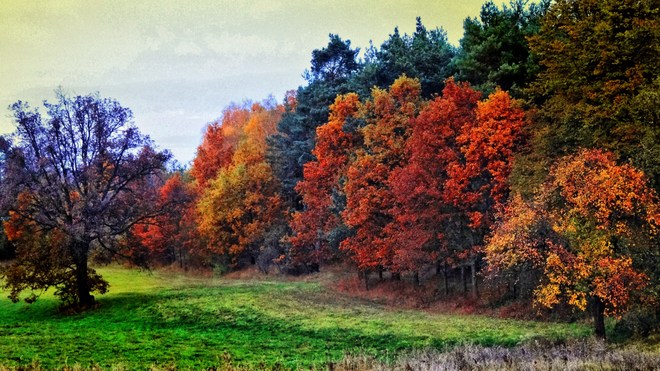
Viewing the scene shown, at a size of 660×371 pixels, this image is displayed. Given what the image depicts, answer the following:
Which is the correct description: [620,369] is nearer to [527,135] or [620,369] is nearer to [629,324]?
[629,324]

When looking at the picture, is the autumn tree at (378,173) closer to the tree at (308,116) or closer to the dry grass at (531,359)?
the tree at (308,116)

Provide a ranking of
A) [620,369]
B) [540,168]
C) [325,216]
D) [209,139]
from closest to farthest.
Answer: [620,369] → [540,168] → [325,216] → [209,139]

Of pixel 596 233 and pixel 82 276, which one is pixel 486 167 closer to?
pixel 596 233

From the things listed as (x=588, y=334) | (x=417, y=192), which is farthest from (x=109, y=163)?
(x=588, y=334)

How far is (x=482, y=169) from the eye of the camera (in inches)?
1460

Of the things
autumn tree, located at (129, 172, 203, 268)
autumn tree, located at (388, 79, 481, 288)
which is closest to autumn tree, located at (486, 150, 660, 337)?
autumn tree, located at (388, 79, 481, 288)

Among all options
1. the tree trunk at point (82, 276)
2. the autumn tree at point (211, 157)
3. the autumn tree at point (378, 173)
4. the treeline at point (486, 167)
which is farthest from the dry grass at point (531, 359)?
the autumn tree at point (211, 157)

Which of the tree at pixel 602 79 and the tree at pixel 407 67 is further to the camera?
the tree at pixel 407 67

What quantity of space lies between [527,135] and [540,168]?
716 centimetres

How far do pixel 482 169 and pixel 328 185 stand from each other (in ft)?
67.8

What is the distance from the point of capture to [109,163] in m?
38.8

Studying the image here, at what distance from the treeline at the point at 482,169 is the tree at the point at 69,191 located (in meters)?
2.84

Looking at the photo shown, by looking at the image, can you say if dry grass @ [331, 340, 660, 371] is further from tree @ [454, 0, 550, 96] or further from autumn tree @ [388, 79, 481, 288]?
tree @ [454, 0, 550, 96]

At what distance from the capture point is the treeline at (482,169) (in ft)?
76.7
